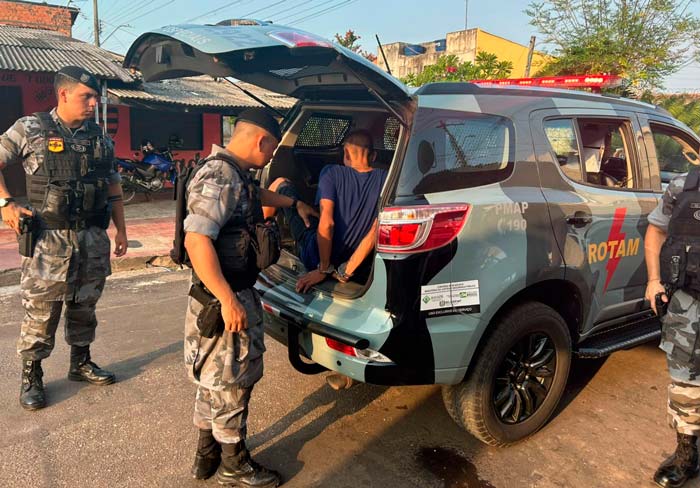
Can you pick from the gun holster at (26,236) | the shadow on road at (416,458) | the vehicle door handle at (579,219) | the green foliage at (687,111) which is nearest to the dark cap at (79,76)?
the gun holster at (26,236)

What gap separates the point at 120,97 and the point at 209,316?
31.7ft

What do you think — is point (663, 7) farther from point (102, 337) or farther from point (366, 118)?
point (102, 337)

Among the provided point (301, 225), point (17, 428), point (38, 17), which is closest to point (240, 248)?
point (301, 225)

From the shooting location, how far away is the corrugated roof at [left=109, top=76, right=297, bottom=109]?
11.0 m

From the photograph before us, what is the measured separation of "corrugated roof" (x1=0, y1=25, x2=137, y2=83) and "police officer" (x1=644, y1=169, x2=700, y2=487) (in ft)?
32.7

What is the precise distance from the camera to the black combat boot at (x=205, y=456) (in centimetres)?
245

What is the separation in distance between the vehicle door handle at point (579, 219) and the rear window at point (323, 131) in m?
1.86

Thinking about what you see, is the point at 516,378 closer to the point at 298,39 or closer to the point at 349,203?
the point at 349,203

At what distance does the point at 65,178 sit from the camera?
303 centimetres

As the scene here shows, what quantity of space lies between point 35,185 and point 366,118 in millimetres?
2110

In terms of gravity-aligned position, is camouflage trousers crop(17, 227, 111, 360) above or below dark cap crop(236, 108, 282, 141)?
below

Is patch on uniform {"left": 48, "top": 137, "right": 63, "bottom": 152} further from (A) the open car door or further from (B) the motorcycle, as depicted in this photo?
(B) the motorcycle

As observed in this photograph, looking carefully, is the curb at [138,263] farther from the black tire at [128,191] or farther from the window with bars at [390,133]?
the black tire at [128,191]

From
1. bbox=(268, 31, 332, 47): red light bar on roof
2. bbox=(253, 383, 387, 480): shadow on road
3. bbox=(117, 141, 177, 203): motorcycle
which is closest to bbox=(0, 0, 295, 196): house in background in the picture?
bbox=(117, 141, 177, 203): motorcycle
